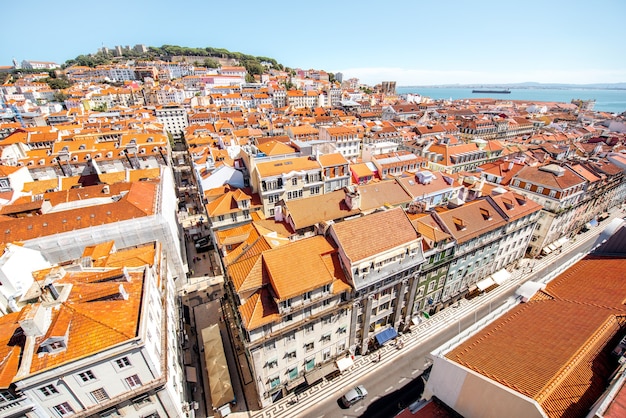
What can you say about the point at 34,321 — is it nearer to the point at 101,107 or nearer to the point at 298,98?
the point at 298,98

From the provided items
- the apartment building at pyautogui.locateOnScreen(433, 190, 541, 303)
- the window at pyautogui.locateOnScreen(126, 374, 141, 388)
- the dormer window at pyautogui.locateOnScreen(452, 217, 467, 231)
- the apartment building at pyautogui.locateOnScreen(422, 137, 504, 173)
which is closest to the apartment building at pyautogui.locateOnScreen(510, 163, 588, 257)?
the apartment building at pyautogui.locateOnScreen(433, 190, 541, 303)

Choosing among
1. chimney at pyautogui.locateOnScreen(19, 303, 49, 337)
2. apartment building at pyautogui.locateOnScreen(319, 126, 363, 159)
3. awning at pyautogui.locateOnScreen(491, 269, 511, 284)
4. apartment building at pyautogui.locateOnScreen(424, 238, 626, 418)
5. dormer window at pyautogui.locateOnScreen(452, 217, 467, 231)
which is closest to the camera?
apartment building at pyautogui.locateOnScreen(424, 238, 626, 418)

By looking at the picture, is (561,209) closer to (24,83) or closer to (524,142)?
(524,142)

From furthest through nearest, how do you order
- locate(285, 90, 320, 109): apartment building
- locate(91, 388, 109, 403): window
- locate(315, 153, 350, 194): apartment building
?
locate(285, 90, 320, 109): apartment building
locate(315, 153, 350, 194): apartment building
locate(91, 388, 109, 403): window

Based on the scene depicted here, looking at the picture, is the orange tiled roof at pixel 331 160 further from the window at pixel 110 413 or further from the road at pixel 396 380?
the window at pixel 110 413

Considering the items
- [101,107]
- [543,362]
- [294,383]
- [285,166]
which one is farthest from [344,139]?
[101,107]

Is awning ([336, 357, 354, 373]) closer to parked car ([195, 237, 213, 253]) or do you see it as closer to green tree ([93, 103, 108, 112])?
parked car ([195, 237, 213, 253])
